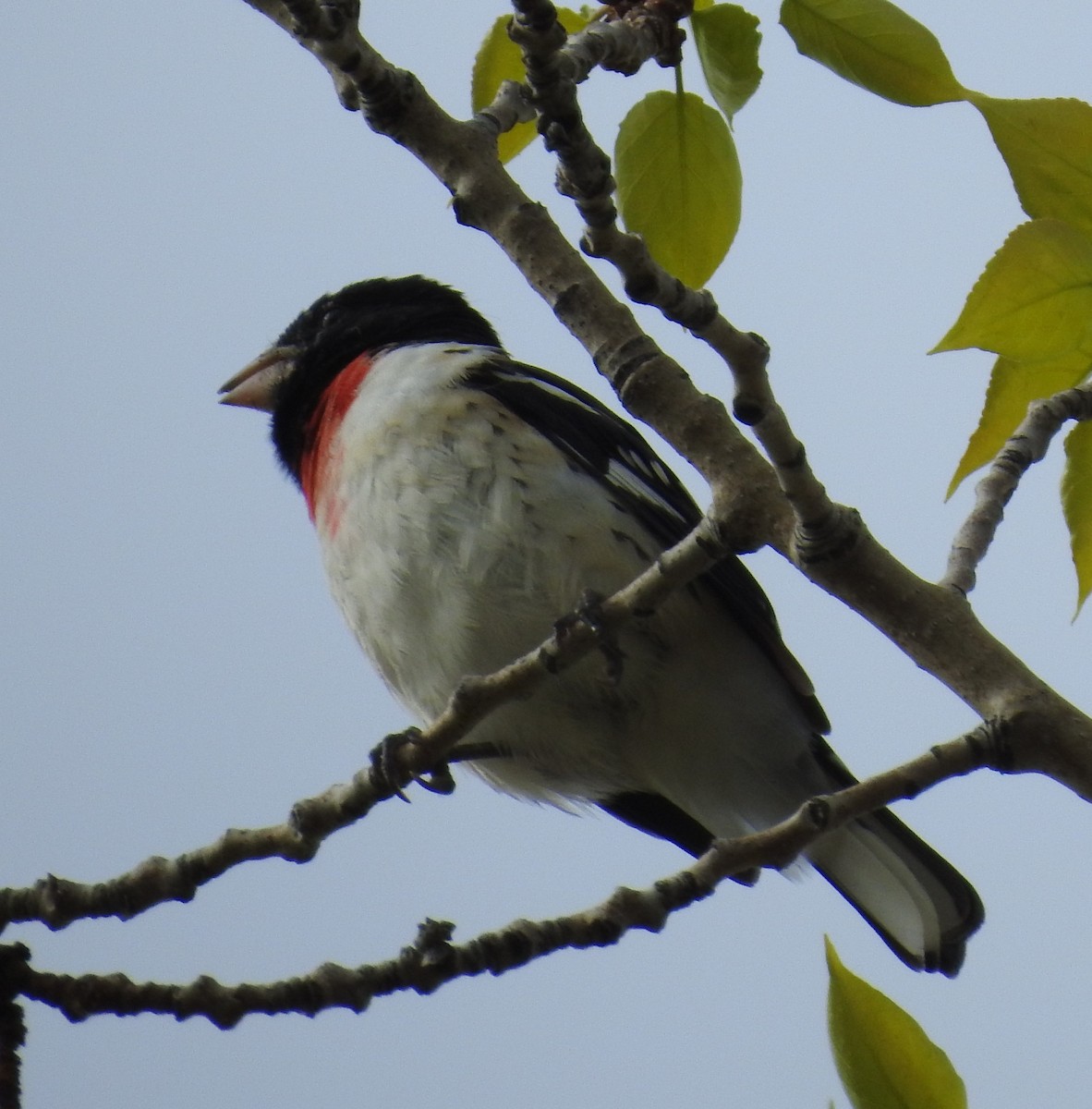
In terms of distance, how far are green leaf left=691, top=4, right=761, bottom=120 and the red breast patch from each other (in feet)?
4.15

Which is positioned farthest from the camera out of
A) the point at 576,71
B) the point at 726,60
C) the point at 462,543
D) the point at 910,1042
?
the point at 462,543

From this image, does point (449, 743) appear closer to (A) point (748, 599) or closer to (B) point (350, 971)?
(B) point (350, 971)

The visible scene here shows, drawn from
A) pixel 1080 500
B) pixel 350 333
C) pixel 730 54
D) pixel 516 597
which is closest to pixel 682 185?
pixel 730 54

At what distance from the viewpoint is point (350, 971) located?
1.61 m

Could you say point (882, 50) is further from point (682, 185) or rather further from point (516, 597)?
point (516, 597)

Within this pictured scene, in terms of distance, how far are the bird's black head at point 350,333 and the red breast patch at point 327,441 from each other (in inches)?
2.3

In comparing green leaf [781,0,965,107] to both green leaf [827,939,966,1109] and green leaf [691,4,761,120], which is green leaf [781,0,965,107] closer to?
green leaf [691,4,761,120]

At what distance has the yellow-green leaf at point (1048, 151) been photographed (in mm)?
1438

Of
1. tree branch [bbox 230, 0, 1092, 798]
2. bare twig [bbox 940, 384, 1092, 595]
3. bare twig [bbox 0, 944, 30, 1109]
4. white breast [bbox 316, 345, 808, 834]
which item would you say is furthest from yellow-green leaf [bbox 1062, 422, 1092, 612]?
bare twig [bbox 0, 944, 30, 1109]

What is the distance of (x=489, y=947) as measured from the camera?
1.63m

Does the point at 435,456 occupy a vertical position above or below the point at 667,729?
above

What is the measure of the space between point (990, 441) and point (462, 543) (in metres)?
1.16

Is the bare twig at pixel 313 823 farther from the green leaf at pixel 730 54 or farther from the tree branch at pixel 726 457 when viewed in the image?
the green leaf at pixel 730 54

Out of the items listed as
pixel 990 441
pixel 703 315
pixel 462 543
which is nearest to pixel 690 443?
pixel 703 315
